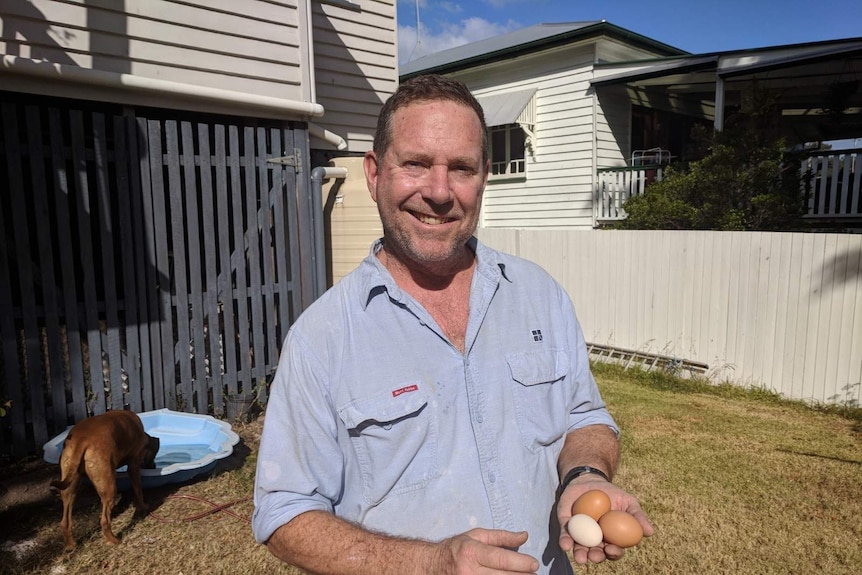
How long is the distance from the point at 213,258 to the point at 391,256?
14.3 ft

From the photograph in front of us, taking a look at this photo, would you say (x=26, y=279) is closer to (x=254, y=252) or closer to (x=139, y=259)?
(x=139, y=259)

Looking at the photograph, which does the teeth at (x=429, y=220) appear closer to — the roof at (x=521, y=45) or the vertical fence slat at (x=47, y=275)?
the vertical fence slat at (x=47, y=275)

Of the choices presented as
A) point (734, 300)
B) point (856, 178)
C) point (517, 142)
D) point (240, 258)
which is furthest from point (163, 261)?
point (856, 178)

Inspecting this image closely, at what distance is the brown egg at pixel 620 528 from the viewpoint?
62.6 inches

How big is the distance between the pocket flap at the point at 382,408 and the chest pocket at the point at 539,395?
31 cm

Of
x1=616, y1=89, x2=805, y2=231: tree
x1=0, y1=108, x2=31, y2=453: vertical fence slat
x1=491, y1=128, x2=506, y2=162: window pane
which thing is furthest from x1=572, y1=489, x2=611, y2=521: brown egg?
x1=491, y1=128, x2=506, y2=162: window pane

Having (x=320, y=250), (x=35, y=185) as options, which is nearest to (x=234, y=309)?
(x=320, y=250)

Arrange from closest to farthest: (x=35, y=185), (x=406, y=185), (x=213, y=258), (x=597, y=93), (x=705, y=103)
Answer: (x=406, y=185), (x=35, y=185), (x=213, y=258), (x=597, y=93), (x=705, y=103)

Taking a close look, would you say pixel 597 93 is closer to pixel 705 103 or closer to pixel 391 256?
pixel 705 103

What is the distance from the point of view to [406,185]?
1.75m

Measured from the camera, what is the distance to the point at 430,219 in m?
1.76

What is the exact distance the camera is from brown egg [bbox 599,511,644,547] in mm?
1590

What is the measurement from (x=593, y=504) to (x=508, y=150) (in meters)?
14.3

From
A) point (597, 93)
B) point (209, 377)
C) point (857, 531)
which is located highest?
point (597, 93)
